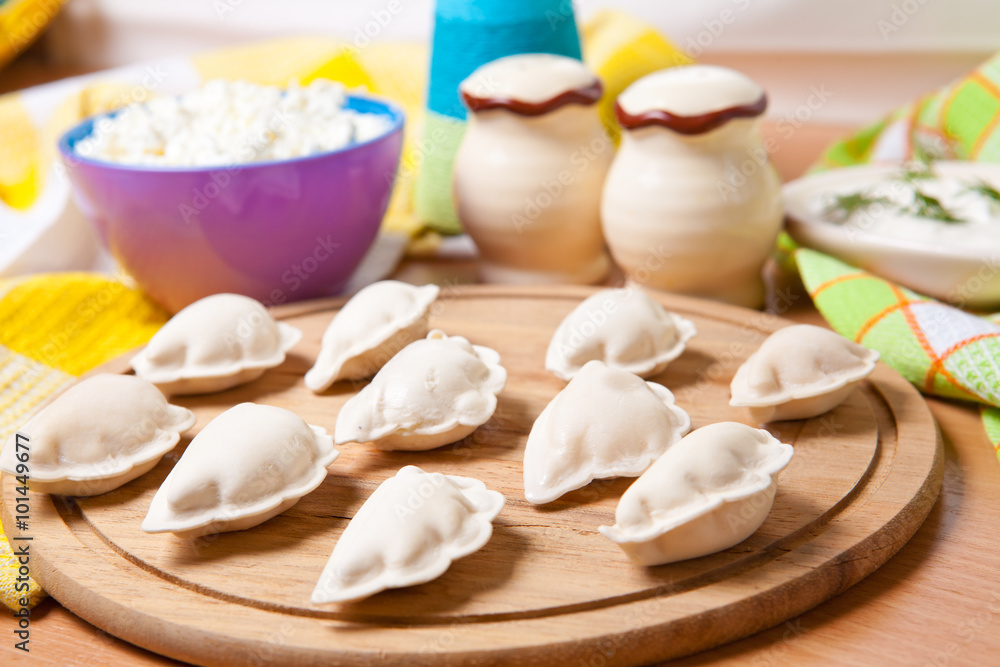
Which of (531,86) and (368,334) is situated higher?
(531,86)

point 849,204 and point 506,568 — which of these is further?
point 849,204

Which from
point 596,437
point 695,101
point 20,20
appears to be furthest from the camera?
point 20,20

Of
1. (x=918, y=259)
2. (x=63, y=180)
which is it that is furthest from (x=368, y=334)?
(x=63, y=180)

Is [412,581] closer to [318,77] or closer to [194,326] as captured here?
[194,326]

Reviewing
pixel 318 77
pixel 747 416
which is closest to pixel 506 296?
pixel 747 416

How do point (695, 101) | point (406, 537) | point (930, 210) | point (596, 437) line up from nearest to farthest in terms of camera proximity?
point (406, 537), point (596, 437), point (695, 101), point (930, 210)

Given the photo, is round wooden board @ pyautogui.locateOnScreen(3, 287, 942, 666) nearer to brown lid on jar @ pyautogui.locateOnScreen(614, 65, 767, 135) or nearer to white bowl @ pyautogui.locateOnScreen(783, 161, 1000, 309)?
white bowl @ pyautogui.locateOnScreen(783, 161, 1000, 309)

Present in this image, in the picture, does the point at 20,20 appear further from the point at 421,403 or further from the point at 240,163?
the point at 421,403

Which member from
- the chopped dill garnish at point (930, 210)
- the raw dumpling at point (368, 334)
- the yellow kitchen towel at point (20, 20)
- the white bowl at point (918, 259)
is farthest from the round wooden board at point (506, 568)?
the yellow kitchen towel at point (20, 20)
